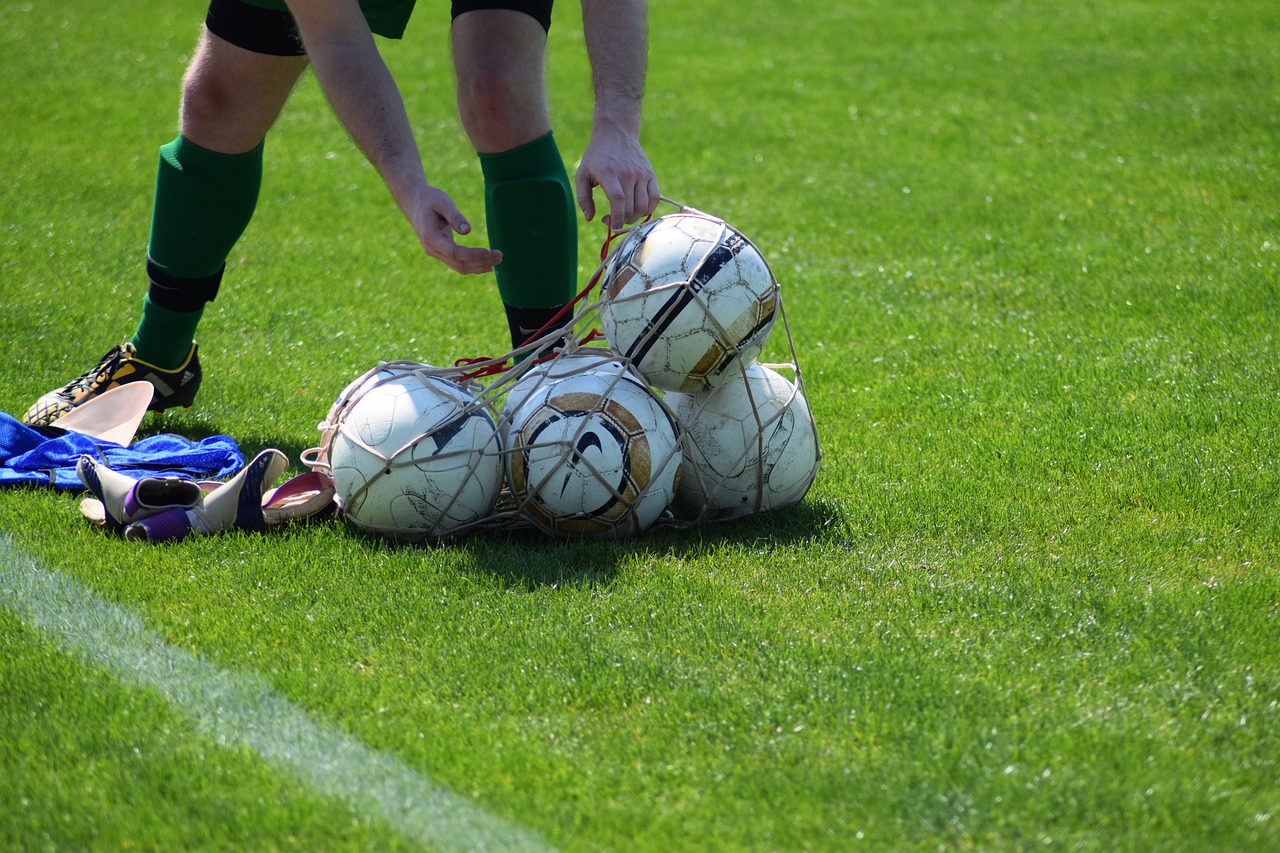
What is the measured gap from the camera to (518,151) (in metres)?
3.79

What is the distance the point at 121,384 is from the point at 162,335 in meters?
0.21

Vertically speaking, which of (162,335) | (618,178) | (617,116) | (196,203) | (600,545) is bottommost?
(600,545)

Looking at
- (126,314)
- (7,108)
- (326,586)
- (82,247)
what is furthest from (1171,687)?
(7,108)

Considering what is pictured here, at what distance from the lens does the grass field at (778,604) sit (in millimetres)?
2027

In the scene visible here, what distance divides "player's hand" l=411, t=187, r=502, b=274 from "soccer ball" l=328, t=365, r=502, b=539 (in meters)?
0.36

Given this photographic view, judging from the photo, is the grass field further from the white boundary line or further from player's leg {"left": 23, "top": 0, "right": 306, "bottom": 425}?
player's leg {"left": 23, "top": 0, "right": 306, "bottom": 425}

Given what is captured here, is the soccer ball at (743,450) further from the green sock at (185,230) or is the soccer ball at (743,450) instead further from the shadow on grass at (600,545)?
the green sock at (185,230)

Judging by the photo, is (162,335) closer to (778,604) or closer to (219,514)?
(219,514)

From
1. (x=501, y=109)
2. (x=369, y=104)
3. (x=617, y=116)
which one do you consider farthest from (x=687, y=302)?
(x=501, y=109)

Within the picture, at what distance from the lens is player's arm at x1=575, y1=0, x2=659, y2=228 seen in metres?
3.03

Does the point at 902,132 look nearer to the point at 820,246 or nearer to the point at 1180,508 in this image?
the point at 820,246

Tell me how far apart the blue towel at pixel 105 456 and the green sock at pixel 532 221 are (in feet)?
3.35

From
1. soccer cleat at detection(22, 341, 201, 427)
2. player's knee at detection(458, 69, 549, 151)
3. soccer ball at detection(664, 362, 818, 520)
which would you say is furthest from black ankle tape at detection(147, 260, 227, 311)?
soccer ball at detection(664, 362, 818, 520)

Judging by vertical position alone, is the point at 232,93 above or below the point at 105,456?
above
